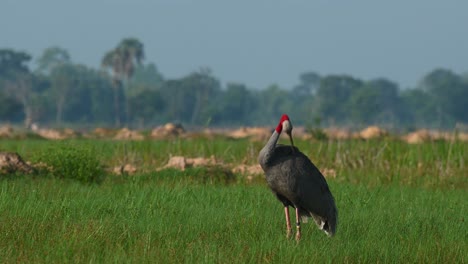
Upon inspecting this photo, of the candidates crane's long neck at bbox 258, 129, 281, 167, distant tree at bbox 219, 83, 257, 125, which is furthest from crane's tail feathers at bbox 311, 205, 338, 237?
distant tree at bbox 219, 83, 257, 125

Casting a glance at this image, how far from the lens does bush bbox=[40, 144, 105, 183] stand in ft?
48.6

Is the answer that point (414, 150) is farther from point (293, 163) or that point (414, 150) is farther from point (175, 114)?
point (175, 114)

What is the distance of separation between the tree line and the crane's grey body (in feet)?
265

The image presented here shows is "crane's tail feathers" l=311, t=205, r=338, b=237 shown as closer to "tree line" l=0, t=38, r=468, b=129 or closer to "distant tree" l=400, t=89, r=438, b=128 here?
"tree line" l=0, t=38, r=468, b=129

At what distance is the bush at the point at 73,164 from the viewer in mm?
14812

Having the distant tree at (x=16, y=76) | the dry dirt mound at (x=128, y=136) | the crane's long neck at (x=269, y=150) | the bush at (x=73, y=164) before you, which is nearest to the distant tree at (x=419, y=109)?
the distant tree at (x=16, y=76)

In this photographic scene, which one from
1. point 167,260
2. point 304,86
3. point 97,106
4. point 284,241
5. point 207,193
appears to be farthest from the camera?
point 304,86

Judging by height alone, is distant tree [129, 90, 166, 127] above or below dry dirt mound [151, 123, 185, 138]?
above

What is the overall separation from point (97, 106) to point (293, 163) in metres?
96.3

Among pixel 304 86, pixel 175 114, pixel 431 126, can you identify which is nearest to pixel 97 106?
pixel 175 114

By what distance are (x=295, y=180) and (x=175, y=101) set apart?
3919 inches

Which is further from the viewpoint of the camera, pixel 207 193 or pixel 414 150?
pixel 414 150

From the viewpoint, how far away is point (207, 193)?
11.9 meters

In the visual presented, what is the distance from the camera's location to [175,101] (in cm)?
10738
